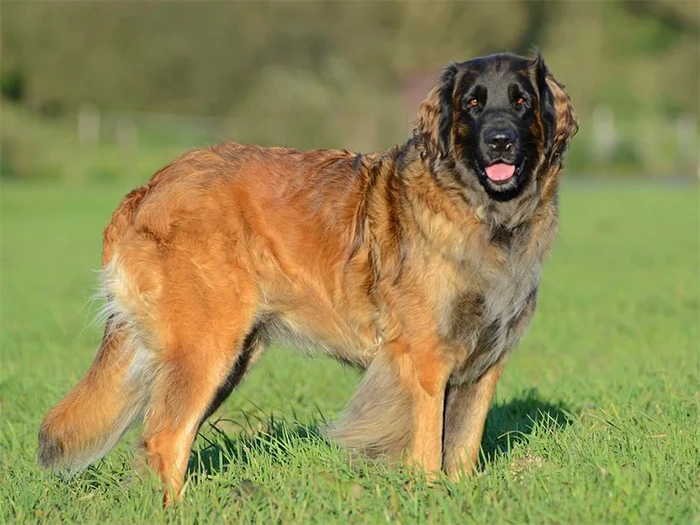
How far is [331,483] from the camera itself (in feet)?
14.9

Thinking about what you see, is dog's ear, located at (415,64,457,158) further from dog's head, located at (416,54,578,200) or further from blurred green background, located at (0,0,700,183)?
blurred green background, located at (0,0,700,183)

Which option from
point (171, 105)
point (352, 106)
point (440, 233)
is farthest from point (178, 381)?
point (171, 105)

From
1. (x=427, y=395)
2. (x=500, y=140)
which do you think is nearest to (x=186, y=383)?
(x=427, y=395)

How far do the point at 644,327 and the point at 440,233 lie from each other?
18.1 ft

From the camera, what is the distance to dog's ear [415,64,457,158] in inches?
201

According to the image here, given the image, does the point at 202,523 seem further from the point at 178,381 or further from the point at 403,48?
the point at 403,48

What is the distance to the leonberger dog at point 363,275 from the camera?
195 inches

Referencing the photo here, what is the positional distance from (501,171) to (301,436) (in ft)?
5.85

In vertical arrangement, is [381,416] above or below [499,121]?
below

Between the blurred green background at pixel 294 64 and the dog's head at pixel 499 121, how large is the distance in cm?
3387

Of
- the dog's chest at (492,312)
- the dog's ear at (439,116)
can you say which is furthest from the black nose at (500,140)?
the dog's chest at (492,312)

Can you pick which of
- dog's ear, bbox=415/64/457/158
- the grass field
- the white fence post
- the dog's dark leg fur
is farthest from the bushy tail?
the white fence post

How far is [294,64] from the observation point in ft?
176

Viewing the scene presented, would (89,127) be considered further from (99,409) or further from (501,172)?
(501,172)
